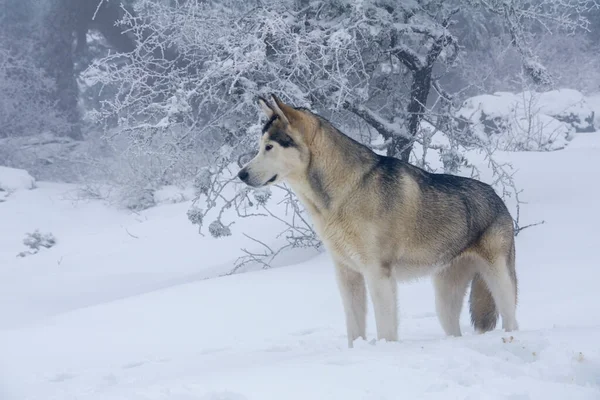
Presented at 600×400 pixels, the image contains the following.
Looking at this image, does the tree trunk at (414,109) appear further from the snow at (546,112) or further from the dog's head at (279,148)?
the snow at (546,112)

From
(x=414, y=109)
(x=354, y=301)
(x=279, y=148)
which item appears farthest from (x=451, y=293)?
(x=414, y=109)

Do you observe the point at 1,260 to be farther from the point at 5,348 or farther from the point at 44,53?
the point at 44,53

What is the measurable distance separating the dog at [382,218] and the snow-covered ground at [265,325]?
0.45 metres

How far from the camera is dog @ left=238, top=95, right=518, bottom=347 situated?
196 inches

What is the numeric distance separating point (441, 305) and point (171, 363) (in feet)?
7.77

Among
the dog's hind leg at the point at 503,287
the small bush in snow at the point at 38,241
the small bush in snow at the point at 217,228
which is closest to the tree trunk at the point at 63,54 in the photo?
the small bush in snow at the point at 38,241

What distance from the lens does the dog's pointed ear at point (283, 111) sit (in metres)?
4.88

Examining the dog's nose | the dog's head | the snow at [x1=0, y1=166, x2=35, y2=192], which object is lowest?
the dog's nose

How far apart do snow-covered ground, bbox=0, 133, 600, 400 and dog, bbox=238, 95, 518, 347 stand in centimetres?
45

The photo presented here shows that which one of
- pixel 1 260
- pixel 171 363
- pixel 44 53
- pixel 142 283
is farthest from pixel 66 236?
pixel 171 363

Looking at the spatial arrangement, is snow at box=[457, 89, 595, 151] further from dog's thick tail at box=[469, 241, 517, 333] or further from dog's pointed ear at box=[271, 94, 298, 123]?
dog's pointed ear at box=[271, 94, 298, 123]

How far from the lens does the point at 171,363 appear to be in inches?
245

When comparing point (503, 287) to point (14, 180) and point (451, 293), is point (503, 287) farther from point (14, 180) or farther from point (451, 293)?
point (14, 180)

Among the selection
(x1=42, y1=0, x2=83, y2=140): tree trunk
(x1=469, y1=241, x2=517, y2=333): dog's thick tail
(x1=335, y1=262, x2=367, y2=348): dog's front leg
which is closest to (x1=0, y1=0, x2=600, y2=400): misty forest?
(x1=335, y1=262, x2=367, y2=348): dog's front leg
